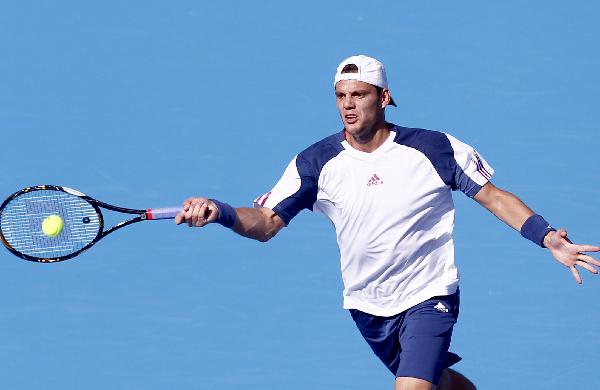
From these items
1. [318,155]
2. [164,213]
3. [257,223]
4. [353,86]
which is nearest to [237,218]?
[257,223]

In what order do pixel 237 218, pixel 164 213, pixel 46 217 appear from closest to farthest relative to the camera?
pixel 164 213, pixel 237 218, pixel 46 217

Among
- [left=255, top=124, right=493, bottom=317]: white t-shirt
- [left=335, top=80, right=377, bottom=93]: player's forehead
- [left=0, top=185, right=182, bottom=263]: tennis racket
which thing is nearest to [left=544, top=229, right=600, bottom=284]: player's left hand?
[left=255, top=124, right=493, bottom=317]: white t-shirt

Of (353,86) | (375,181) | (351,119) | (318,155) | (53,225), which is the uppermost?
(353,86)

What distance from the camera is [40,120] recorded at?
1116cm

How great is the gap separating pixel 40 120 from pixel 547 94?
3.44 m

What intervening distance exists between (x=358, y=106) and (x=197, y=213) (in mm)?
1030

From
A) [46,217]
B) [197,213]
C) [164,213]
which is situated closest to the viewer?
[197,213]

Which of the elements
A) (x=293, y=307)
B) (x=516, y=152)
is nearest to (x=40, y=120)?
(x=293, y=307)

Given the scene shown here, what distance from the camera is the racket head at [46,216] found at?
7.91m

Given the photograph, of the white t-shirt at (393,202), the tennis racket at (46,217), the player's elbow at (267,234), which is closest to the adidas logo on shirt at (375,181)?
the white t-shirt at (393,202)

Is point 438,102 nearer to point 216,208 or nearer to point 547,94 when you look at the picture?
point 547,94

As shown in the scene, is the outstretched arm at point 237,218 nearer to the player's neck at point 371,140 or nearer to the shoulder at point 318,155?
the shoulder at point 318,155

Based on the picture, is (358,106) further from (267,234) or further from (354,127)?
(267,234)

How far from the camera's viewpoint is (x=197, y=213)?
24.1ft
